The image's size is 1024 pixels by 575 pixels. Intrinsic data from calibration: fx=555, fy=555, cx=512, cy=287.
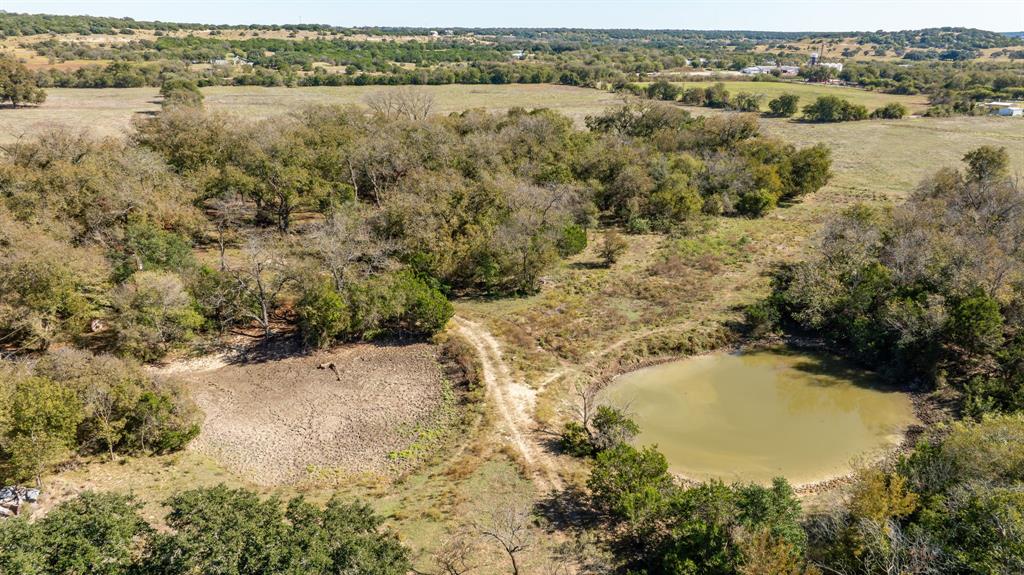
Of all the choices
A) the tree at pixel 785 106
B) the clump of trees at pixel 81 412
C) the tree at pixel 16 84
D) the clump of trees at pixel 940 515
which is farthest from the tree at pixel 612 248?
the tree at pixel 16 84

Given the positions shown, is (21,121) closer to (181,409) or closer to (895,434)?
(181,409)

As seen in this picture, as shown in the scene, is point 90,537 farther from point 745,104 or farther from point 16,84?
point 745,104

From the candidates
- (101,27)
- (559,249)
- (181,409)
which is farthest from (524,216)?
(101,27)

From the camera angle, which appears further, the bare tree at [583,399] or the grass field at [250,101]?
the grass field at [250,101]

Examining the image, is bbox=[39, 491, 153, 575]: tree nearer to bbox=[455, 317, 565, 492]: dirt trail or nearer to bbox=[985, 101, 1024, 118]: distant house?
bbox=[455, 317, 565, 492]: dirt trail

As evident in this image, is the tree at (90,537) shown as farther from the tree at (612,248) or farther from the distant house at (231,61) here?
the distant house at (231,61)

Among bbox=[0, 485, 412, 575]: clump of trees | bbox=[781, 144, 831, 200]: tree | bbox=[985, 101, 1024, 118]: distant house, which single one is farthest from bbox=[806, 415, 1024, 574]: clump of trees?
bbox=[985, 101, 1024, 118]: distant house
